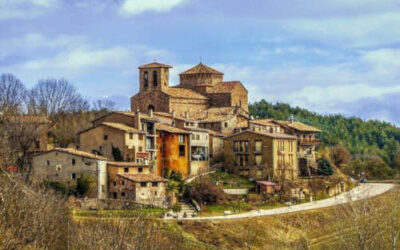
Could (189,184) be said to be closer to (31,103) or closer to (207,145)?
(207,145)

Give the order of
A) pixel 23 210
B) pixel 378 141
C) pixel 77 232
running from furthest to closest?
pixel 378 141 → pixel 77 232 → pixel 23 210

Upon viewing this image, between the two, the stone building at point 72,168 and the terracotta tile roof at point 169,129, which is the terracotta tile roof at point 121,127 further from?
the terracotta tile roof at point 169,129

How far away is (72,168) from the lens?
7600cm

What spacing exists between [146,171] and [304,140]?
85.1 feet

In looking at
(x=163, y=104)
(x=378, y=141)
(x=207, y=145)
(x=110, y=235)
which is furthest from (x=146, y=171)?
(x=378, y=141)

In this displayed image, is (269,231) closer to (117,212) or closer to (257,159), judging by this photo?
(117,212)

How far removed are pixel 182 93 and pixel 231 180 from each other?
58.5ft

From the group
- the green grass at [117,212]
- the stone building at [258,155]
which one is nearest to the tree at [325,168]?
the stone building at [258,155]

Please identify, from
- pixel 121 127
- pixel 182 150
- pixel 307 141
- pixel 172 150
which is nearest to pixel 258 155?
pixel 182 150

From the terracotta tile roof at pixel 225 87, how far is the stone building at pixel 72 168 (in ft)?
99.6

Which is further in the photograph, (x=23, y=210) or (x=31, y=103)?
(x=31, y=103)

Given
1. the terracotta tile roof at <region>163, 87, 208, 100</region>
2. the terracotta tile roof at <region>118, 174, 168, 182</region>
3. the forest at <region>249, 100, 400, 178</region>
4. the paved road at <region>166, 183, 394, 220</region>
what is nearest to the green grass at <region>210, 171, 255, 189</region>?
the paved road at <region>166, 183, 394, 220</region>

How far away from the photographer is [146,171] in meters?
78.8

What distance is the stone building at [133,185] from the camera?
7481cm
